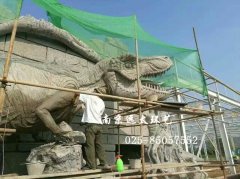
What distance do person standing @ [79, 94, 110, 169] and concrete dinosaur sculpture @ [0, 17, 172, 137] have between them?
346 millimetres

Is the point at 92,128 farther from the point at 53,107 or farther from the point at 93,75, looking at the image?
the point at 93,75

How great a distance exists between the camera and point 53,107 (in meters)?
4.93

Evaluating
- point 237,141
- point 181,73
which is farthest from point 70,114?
point 237,141

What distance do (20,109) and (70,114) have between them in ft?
3.59

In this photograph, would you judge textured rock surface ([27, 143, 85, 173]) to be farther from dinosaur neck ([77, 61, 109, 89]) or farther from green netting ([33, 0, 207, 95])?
green netting ([33, 0, 207, 95])

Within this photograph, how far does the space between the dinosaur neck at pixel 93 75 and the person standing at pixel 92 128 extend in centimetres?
94

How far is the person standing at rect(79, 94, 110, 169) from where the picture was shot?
5.16m

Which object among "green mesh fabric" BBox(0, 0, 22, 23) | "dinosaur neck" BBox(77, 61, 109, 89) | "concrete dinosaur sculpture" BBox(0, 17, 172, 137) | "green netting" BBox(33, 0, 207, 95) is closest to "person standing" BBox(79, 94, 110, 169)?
"concrete dinosaur sculpture" BBox(0, 17, 172, 137)

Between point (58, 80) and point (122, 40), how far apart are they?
173cm

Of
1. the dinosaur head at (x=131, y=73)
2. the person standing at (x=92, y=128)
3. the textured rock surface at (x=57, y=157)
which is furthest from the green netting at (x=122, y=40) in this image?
the textured rock surface at (x=57, y=157)

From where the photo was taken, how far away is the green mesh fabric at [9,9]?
3.79 m

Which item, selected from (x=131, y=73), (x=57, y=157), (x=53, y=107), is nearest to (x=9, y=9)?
(x=53, y=107)

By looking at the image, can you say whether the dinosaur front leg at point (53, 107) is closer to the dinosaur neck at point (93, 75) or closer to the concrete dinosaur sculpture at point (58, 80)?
the concrete dinosaur sculpture at point (58, 80)

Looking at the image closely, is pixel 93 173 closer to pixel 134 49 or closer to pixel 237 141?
pixel 134 49
